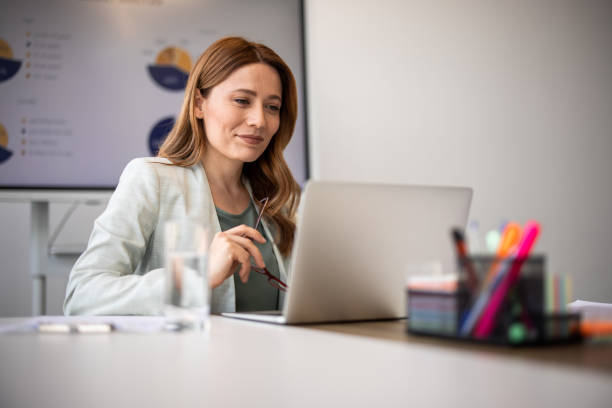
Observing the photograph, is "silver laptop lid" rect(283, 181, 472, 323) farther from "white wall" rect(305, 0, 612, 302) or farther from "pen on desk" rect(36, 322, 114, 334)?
"white wall" rect(305, 0, 612, 302)

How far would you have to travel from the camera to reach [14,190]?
7.94 ft

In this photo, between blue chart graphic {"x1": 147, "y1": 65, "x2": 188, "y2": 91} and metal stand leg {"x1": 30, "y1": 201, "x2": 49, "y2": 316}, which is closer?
metal stand leg {"x1": 30, "y1": 201, "x2": 49, "y2": 316}

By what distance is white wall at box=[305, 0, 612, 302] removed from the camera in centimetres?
281

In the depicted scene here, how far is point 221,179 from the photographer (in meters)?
1.87

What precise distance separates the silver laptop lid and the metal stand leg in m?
1.81

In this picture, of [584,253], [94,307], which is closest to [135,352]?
[94,307]

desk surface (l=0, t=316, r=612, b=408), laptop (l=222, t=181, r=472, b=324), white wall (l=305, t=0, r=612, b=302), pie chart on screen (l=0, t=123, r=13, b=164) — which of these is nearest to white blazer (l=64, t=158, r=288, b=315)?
laptop (l=222, t=181, r=472, b=324)

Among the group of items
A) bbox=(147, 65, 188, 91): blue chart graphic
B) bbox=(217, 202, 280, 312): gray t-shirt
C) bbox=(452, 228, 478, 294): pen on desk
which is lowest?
bbox=(217, 202, 280, 312): gray t-shirt

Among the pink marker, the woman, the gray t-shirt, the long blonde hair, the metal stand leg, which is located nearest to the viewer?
the pink marker

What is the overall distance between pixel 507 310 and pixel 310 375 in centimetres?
21

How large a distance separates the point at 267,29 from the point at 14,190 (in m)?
1.25

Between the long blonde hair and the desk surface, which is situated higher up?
the long blonde hair

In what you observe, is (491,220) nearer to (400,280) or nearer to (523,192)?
(523,192)

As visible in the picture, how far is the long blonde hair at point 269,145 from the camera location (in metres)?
1.78
